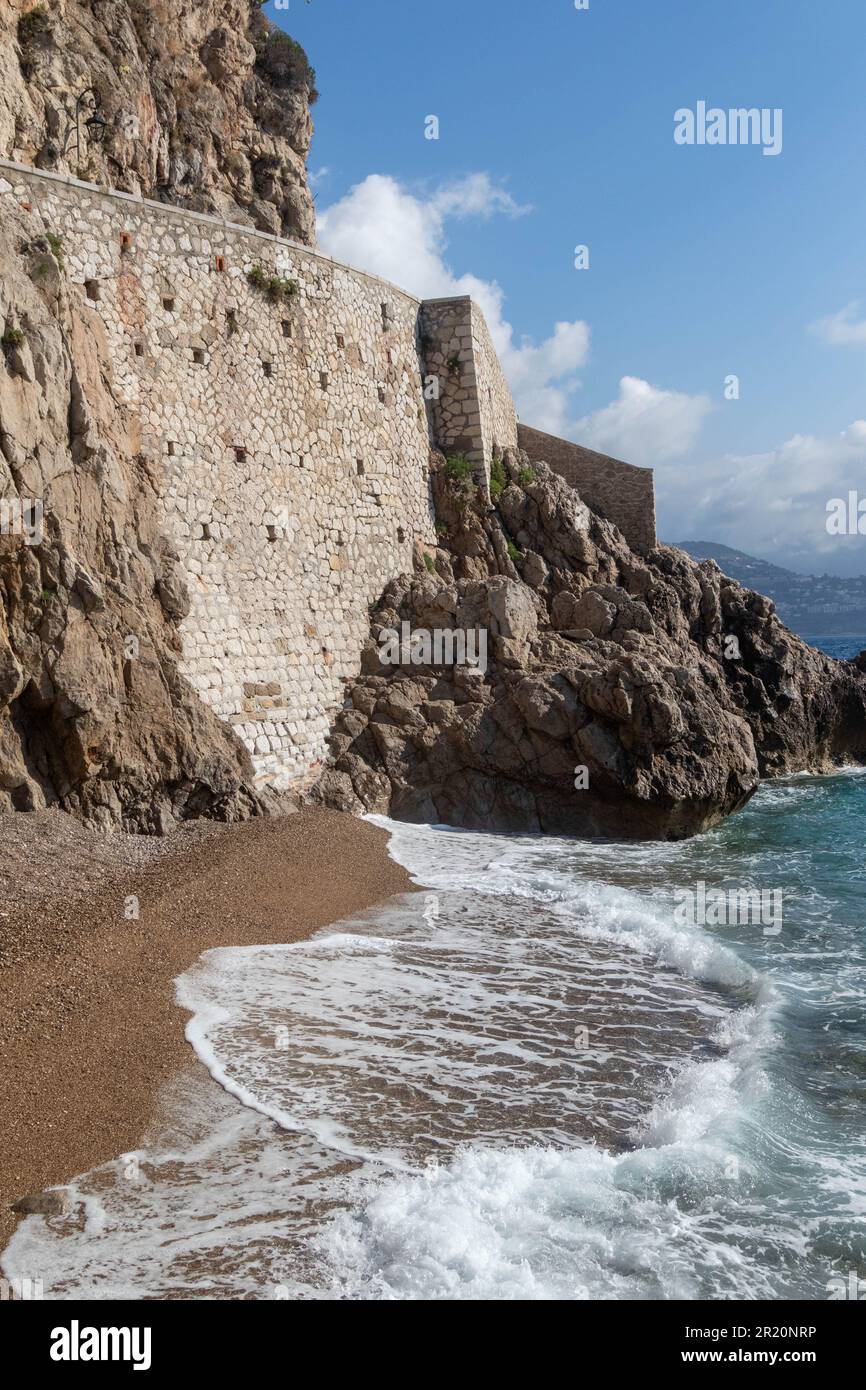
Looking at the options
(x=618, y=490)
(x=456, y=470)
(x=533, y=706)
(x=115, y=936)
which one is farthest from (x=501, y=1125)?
(x=618, y=490)

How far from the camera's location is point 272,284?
57.4ft

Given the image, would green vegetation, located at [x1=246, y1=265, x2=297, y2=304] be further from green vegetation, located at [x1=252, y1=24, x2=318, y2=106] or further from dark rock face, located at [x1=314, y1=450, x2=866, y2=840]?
green vegetation, located at [x1=252, y1=24, x2=318, y2=106]

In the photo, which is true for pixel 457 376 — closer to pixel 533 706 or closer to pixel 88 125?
pixel 533 706

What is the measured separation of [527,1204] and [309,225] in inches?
920

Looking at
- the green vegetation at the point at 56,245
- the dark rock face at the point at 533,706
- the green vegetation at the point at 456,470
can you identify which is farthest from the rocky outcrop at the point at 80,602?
the green vegetation at the point at 456,470

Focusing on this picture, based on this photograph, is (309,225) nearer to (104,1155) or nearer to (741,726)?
(741,726)

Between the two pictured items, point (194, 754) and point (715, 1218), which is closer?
point (715, 1218)

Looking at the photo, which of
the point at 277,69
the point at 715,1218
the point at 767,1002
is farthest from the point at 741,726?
the point at 277,69

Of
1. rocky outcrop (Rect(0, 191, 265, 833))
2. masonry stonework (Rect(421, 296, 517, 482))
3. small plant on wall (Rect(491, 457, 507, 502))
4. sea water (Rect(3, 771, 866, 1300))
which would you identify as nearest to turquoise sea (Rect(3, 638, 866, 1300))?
sea water (Rect(3, 771, 866, 1300))

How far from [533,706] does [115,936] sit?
912 cm

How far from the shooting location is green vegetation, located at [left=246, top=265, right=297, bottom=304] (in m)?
17.2

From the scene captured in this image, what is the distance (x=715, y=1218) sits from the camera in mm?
6105
